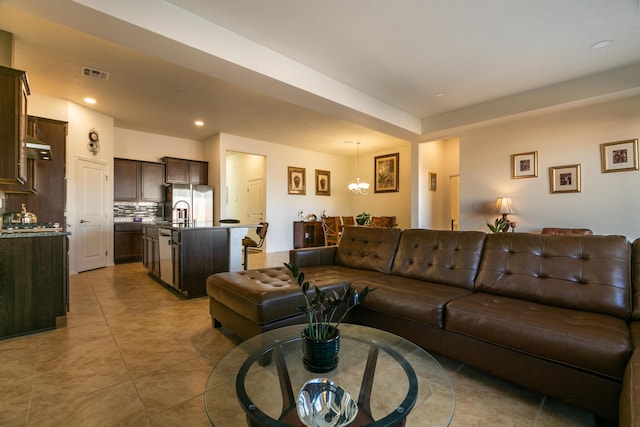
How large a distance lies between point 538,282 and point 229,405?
213 cm

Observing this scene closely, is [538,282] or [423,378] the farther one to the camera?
[538,282]

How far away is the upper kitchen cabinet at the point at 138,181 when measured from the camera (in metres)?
5.94

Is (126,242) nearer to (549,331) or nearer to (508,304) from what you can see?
(508,304)

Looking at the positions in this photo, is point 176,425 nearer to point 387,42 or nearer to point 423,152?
point 387,42

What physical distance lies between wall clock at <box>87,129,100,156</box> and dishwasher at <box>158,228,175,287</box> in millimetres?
2563

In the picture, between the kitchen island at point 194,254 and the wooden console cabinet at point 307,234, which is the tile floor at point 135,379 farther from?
the wooden console cabinet at point 307,234

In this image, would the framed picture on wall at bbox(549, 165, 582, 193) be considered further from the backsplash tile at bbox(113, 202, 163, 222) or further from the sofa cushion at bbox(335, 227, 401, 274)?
the backsplash tile at bbox(113, 202, 163, 222)

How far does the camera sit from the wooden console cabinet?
804 cm

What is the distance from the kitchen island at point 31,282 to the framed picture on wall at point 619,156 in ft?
21.2

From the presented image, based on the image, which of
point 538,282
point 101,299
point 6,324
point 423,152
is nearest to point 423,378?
point 538,282

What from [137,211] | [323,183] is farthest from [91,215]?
[323,183]

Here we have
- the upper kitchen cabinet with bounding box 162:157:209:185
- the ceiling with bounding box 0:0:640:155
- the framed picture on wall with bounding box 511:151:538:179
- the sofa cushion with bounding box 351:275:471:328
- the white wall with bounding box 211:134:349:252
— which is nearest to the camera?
the sofa cushion with bounding box 351:275:471:328

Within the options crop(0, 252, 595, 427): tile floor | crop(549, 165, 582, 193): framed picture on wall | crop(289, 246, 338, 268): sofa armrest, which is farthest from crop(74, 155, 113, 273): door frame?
crop(549, 165, 582, 193): framed picture on wall

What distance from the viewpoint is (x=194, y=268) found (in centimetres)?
359
